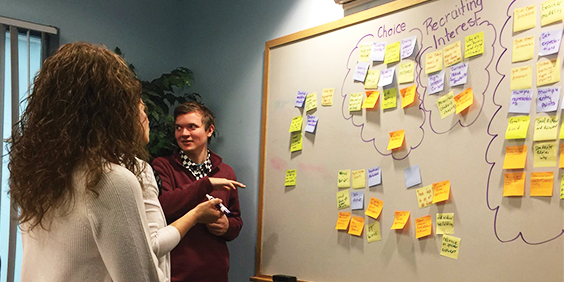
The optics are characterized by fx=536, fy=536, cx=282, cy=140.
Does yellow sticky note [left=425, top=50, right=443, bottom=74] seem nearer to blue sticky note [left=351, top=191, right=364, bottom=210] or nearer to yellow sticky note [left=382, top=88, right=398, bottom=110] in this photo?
yellow sticky note [left=382, top=88, right=398, bottom=110]

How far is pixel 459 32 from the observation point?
197 centimetres

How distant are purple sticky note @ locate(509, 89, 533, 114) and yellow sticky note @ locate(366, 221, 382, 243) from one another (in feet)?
2.31

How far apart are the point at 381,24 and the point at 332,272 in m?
1.08

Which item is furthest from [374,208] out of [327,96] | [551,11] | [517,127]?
[551,11]

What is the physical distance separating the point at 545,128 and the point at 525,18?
0.38 m

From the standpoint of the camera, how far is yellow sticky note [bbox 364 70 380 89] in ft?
7.32

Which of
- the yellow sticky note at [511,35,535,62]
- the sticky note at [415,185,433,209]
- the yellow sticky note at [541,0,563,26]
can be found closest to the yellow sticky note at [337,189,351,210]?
the sticky note at [415,185,433,209]

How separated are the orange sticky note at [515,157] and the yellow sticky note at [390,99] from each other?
0.51 m

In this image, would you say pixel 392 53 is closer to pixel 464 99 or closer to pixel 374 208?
pixel 464 99

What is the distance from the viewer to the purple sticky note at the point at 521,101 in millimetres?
1728

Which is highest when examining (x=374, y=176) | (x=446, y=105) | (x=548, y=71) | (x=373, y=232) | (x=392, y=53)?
(x=392, y=53)

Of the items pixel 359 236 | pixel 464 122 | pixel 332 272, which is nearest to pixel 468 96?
pixel 464 122

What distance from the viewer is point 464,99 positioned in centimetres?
191

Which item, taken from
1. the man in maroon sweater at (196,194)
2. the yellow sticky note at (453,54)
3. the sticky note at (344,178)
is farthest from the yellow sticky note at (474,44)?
the man in maroon sweater at (196,194)
